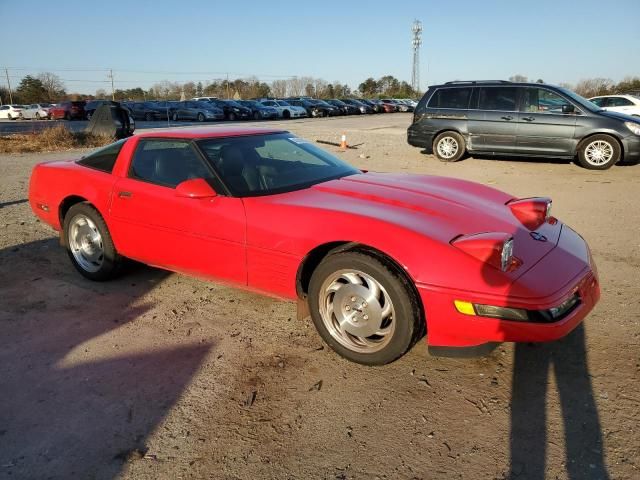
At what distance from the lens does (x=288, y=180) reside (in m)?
3.63

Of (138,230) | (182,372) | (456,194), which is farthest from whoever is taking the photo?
(138,230)

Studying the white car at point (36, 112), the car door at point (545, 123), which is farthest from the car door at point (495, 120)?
the white car at point (36, 112)

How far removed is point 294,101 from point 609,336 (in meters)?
40.3

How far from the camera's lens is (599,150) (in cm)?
1035

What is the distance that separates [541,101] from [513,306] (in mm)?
9529

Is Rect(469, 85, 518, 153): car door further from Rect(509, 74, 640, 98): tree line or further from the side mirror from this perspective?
Rect(509, 74, 640, 98): tree line

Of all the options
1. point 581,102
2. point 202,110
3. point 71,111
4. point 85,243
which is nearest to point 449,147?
point 581,102

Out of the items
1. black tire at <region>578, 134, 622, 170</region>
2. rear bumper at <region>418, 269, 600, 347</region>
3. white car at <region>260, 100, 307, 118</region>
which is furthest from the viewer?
white car at <region>260, 100, 307, 118</region>

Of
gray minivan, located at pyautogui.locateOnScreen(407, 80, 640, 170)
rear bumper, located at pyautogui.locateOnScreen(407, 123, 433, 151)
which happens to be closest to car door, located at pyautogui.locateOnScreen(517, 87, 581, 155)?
gray minivan, located at pyautogui.locateOnScreen(407, 80, 640, 170)

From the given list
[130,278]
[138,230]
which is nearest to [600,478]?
[138,230]

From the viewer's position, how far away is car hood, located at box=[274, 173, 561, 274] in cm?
284

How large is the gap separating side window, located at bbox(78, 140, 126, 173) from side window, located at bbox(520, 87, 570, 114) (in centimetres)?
918

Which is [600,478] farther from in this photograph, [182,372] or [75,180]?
[75,180]

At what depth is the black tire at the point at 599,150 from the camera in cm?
1023
